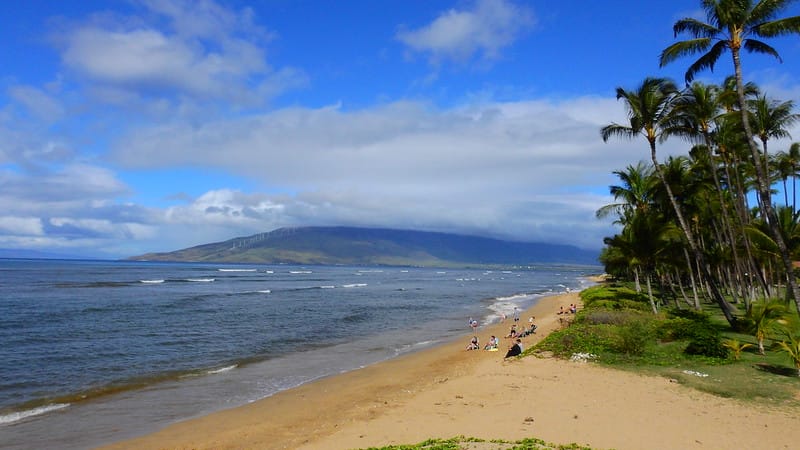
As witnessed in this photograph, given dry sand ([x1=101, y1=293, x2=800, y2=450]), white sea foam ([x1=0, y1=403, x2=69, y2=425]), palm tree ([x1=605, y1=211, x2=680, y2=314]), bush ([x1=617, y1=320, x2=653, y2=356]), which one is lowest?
white sea foam ([x1=0, y1=403, x2=69, y2=425])

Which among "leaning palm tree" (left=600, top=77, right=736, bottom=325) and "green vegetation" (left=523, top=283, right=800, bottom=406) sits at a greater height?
"leaning palm tree" (left=600, top=77, right=736, bottom=325)

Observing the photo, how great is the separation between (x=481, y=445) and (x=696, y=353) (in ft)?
36.6

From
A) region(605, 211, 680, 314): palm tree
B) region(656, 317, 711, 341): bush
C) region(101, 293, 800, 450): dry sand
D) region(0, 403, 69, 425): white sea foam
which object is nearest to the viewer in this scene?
region(101, 293, 800, 450): dry sand

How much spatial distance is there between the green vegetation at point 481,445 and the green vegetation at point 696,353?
19.7 ft

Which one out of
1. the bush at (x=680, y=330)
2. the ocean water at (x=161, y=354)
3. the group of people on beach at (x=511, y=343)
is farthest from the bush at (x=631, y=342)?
the ocean water at (x=161, y=354)

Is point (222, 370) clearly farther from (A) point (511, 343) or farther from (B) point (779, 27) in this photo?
(B) point (779, 27)

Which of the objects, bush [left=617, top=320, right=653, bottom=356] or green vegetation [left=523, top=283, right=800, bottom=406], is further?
bush [left=617, top=320, right=653, bottom=356]

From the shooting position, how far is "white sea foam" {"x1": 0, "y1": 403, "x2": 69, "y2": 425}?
12.9 metres

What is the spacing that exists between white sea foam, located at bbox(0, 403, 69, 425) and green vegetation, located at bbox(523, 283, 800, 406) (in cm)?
1509

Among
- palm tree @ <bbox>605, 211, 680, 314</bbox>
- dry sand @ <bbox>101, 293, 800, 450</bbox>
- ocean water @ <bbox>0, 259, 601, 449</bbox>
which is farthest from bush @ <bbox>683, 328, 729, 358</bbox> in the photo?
ocean water @ <bbox>0, 259, 601, 449</bbox>

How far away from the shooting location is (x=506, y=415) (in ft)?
35.8

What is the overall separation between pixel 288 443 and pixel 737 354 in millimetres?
13491

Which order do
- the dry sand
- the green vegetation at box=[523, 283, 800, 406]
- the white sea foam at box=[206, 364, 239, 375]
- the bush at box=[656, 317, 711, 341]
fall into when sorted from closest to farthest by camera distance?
1. the dry sand
2. the green vegetation at box=[523, 283, 800, 406]
3. the bush at box=[656, 317, 711, 341]
4. the white sea foam at box=[206, 364, 239, 375]

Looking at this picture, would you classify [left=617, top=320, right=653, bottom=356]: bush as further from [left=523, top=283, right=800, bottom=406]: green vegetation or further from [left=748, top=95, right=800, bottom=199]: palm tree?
[left=748, top=95, right=800, bottom=199]: palm tree
